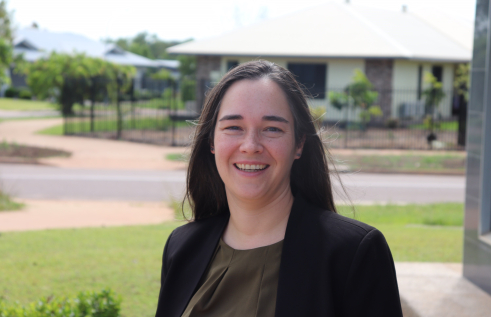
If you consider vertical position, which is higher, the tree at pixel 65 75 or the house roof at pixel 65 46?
the house roof at pixel 65 46

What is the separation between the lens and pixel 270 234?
7.20ft

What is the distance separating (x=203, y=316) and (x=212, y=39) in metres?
27.1

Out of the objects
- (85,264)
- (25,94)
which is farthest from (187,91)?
(85,264)

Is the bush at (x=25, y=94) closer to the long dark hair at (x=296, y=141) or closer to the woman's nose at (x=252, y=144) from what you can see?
the long dark hair at (x=296, y=141)

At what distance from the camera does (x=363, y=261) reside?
185 centimetres

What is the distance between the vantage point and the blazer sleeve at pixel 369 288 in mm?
1829

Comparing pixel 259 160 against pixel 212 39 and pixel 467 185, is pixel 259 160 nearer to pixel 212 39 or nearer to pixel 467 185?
pixel 467 185

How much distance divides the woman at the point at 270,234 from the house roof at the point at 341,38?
78.9 ft

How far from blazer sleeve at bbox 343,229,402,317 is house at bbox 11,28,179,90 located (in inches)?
2223

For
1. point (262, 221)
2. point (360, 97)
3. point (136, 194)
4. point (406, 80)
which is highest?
point (406, 80)

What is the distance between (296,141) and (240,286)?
591 millimetres

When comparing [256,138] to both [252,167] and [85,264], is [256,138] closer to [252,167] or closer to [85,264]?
[252,167]

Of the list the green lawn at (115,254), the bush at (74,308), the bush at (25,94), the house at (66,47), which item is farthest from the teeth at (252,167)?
the house at (66,47)

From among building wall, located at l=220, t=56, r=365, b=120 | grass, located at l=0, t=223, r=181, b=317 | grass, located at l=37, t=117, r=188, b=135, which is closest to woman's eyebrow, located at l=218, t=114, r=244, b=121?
grass, located at l=0, t=223, r=181, b=317
